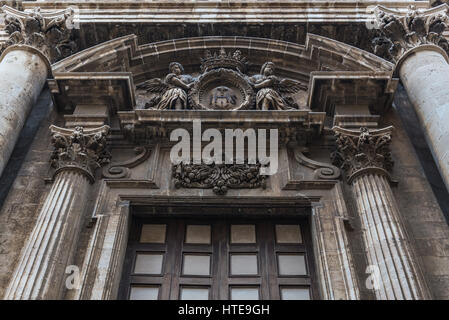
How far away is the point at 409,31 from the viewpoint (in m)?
10.7

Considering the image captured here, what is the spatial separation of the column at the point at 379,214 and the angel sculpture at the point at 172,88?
3048mm

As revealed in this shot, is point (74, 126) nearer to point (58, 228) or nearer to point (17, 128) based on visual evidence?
point (17, 128)

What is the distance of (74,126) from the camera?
967 centimetres

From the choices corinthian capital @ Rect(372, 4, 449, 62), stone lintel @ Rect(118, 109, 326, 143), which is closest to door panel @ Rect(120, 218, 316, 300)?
stone lintel @ Rect(118, 109, 326, 143)

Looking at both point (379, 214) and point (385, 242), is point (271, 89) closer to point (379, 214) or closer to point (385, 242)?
point (379, 214)

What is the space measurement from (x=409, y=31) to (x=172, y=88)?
4855 millimetres

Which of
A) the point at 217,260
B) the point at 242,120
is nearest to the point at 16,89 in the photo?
the point at 242,120

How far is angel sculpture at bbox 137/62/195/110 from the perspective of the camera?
10.3m

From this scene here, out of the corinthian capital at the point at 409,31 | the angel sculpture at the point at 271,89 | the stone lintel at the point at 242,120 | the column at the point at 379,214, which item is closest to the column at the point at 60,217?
the stone lintel at the point at 242,120

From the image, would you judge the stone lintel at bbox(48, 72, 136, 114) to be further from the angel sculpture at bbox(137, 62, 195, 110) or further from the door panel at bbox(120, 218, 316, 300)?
the door panel at bbox(120, 218, 316, 300)

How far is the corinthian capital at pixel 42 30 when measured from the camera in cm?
1067

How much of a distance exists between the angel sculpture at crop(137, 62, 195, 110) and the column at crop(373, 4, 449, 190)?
4036mm
